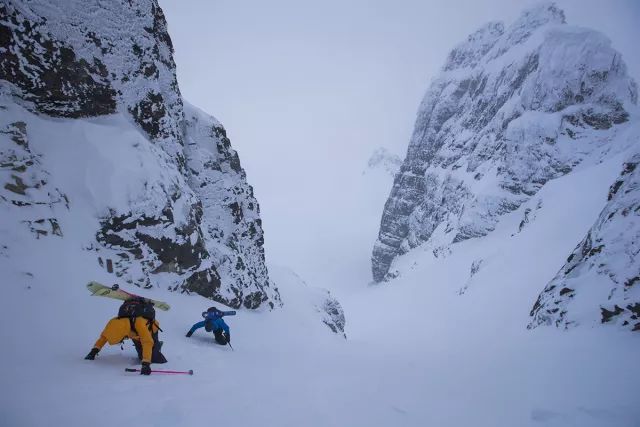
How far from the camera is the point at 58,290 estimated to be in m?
7.22

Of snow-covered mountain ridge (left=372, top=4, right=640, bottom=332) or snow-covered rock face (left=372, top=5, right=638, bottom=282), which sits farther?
snow-covered rock face (left=372, top=5, right=638, bottom=282)

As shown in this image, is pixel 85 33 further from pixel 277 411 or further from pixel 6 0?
pixel 277 411

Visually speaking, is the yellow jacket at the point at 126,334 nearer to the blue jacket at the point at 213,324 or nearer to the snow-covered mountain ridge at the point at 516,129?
the blue jacket at the point at 213,324

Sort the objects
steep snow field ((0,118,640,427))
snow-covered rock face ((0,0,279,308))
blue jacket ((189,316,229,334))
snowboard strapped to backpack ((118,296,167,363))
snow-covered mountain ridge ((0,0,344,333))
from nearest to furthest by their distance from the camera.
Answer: steep snow field ((0,118,640,427)) → snowboard strapped to backpack ((118,296,167,363)) → snow-covered mountain ridge ((0,0,344,333)) → snow-covered rock face ((0,0,279,308)) → blue jacket ((189,316,229,334))

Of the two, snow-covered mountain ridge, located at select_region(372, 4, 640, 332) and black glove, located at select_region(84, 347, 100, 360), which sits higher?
snow-covered mountain ridge, located at select_region(372, 4, 640, 332)

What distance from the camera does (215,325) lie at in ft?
30.8

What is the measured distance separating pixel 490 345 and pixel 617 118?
137ft

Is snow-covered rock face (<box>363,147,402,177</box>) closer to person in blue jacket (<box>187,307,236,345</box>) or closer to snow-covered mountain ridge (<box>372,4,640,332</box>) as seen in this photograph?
snow-covered mountain ridge (<box>372,4,640,332</box>)

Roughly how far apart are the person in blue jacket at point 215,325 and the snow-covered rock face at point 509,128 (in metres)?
37.6

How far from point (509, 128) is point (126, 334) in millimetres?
48419

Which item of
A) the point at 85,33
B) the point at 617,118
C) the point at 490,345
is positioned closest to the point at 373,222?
the point at 617,118

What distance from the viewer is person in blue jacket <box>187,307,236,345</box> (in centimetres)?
933

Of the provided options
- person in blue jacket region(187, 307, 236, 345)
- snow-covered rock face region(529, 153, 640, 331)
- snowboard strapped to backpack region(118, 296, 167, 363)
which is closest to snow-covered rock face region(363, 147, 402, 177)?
snow-covered rock face region(529, 153, 640, 331)

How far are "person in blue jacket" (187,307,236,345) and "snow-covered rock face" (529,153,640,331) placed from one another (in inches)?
439
